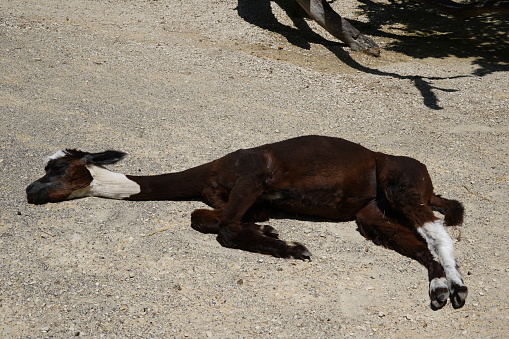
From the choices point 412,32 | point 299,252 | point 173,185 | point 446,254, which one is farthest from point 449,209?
point 412,32

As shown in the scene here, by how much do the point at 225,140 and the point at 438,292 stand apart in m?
3.29

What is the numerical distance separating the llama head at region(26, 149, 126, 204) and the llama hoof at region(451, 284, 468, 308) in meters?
3.10

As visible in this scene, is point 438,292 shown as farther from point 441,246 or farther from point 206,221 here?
→ point 206,221

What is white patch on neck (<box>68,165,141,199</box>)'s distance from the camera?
5262mm

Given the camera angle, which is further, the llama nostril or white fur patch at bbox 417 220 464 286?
the llama nostril

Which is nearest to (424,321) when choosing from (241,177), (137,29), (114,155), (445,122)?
(241,177)

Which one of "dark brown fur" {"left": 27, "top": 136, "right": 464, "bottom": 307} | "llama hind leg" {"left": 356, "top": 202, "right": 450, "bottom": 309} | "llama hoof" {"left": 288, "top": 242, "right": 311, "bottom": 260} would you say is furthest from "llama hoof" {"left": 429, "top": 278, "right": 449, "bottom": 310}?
"llama hoof" {"left": 288, "top": 242, "right": 311, "bottom": 260}

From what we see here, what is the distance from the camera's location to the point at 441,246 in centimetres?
448

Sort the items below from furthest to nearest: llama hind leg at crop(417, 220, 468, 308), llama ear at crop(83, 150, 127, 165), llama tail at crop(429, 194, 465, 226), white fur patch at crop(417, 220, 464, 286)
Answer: llama ear at crop(83, 150, 127, 165)
llama tail at crop(429, 194, 465, 226)
white fur patch at crop(417, 220, 464, 286)
llama hind leg at crop(417, 220, 468, 308)

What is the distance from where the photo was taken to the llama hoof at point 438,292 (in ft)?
13.3

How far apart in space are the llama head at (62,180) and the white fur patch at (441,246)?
2843mm

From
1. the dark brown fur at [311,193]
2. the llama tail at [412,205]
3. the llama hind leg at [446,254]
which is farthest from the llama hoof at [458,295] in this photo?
the llama tail at [412,205]

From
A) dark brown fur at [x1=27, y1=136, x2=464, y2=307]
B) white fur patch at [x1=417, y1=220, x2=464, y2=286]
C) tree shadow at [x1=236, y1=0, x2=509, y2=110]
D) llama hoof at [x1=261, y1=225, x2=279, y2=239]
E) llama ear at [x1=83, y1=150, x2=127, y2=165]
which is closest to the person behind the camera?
white fur patch at [x1=417, y1=220, x2=464, y2=286]

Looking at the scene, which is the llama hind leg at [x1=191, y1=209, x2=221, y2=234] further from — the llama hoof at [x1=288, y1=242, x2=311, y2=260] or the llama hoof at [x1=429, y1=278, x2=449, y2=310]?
the llama hoof at [x1=429, y1=278, x2=449, y2=310]
